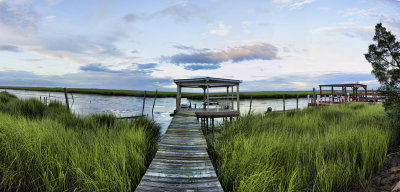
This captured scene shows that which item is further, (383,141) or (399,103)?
(399,103)

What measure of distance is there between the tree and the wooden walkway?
7.01m

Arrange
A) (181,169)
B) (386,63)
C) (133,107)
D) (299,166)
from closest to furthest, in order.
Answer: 1. (181,169)
2. (299,166)
3. (386,63)
4. (133,107)

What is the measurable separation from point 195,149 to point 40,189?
Answer: 11.3ft

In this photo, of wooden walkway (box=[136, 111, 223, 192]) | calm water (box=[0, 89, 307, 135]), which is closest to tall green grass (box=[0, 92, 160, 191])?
wooden walkway (box=[136, 111, 223, 192])

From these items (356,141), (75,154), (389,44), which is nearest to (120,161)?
(75,154)

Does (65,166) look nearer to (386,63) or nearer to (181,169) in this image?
(181,169)

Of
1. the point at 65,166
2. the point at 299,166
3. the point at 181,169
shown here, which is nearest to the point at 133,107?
the point at 65,166

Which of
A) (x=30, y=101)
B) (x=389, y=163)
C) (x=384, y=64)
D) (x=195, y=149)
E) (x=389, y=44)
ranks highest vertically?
(x=389, y=44)

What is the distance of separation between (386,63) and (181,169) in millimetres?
8438

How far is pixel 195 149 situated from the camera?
5512 millimetres

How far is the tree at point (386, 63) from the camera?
22.4 feet

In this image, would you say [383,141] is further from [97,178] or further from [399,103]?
[97,178]

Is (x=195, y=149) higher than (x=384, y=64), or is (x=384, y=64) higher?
(x=384, y=64)

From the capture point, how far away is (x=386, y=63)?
712 cm
